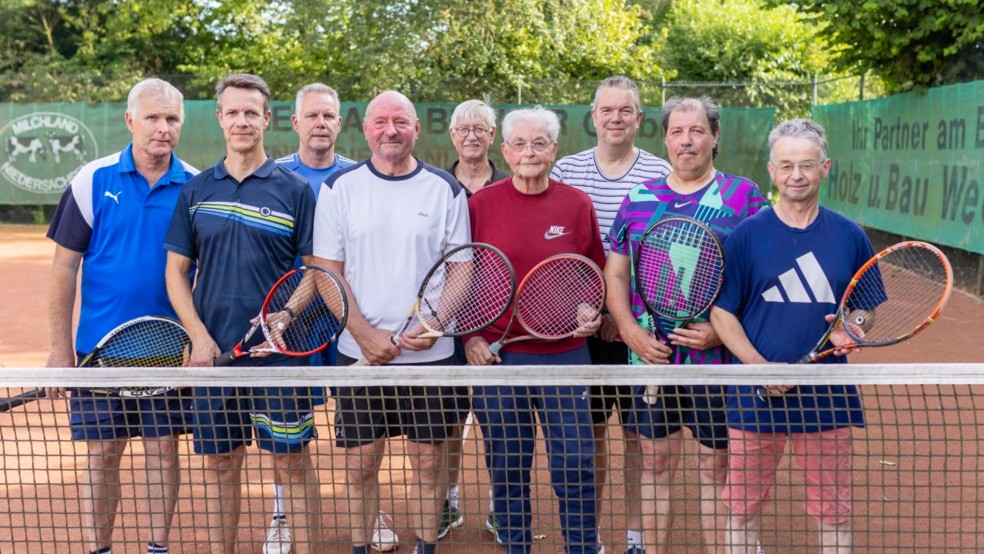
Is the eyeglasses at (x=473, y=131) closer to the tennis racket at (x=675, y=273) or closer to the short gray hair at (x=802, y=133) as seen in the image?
the tennis racket at (x=675, y=273)

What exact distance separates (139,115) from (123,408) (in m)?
1.03

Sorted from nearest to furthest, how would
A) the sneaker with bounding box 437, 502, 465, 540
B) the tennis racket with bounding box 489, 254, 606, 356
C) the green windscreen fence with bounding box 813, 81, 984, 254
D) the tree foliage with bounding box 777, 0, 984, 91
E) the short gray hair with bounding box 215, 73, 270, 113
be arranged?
1. the tennis racket with bounding box 489, 254, 606, 356
2. the short gray hair with bounding box 215, 73, 270, 113
3. the sneaker with bounding box 437, 502, 465, 540
4. the green windscreen fence with bounding box 813, 81, 984, 254
5. the tree foliage with bounding box 777, 0, 984, 91

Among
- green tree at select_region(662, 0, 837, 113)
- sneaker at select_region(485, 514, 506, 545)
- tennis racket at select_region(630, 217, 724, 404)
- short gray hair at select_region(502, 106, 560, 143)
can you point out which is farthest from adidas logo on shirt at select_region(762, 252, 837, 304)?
green tree at select_region(662, 0, 837, 113)

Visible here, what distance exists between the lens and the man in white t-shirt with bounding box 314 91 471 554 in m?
3.48

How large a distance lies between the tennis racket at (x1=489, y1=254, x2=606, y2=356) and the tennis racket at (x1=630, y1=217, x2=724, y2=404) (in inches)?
6.6

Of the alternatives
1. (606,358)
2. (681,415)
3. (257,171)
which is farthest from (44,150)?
(681,415)

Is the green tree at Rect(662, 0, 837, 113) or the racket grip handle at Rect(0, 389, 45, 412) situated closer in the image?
the racket grip handle at Rect(0, 389, 45, 412)

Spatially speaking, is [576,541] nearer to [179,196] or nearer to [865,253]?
[865,253]

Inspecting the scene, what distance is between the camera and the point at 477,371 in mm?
2914

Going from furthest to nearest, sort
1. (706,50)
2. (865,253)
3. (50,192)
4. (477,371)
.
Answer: (706,50)
(50,192)
(865,253)
(477,371)

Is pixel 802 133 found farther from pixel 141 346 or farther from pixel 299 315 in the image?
pixel 141 346

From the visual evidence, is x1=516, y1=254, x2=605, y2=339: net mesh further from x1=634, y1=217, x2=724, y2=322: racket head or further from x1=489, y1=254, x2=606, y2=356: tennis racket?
x1=634, y1=217, x2=724, y2=322: racket head

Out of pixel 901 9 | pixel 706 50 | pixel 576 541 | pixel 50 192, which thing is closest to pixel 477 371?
pixel 576 541

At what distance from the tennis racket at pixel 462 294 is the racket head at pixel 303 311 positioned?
0.20m
